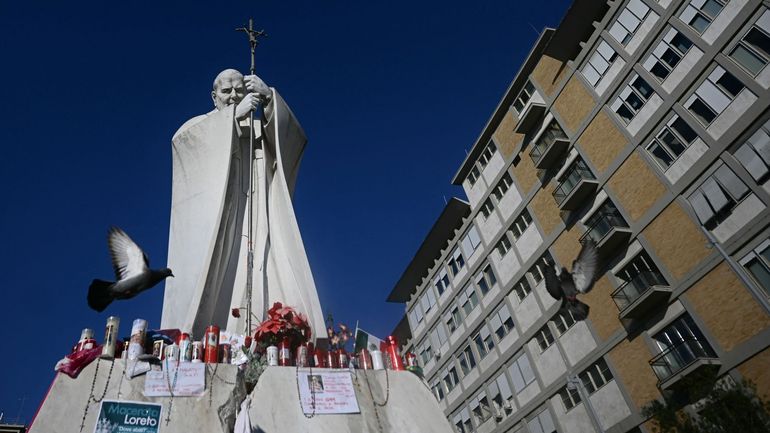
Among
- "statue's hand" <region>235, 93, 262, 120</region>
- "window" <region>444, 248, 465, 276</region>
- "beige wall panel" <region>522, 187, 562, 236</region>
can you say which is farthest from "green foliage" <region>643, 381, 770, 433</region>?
"window" <region>444, 248, 465, 276</region>

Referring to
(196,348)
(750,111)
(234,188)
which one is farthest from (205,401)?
(750,111)

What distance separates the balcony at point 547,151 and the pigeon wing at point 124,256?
21.5m

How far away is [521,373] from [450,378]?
7781 mm

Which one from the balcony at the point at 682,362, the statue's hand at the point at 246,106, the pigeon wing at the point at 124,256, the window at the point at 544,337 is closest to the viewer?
the pigeon wing at the point at 124,256

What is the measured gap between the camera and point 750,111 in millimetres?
17906

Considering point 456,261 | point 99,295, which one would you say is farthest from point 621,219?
point 99,295

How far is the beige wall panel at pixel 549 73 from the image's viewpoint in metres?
27.8

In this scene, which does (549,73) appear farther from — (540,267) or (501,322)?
(501,322)

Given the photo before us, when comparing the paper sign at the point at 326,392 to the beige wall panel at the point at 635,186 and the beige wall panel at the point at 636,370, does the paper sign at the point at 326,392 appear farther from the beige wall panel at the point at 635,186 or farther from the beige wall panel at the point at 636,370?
the beige wall panel at the point at 635,186

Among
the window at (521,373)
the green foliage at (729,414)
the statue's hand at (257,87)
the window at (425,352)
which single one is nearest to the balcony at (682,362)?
the green foliage at (729,414)

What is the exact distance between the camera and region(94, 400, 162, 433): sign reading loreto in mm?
6180

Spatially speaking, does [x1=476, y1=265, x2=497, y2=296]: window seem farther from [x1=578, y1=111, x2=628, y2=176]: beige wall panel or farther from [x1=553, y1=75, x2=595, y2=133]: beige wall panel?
[x1=553, y1=75, x2=595, y2=133]: beige wall panel

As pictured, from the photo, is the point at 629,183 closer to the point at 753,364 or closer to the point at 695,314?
the point at 695,314

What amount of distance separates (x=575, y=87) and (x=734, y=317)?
43.5ft
